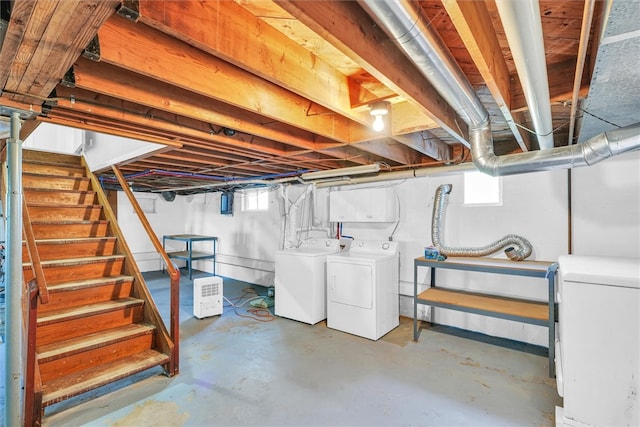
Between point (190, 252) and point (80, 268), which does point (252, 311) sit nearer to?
point (80, 268)

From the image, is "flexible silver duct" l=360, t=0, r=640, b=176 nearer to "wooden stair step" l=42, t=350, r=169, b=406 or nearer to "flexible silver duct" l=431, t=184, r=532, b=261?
"flexible silver duct" l=431, t=184, r=532, b=261

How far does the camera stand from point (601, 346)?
6.03ft

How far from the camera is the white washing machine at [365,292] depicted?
11.7 ft

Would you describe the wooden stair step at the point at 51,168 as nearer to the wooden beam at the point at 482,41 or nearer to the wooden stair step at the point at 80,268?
the wooden stair step at the point at 80,268

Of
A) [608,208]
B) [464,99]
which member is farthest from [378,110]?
[608,208]

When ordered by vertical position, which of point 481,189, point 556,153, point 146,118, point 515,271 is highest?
point 146,118

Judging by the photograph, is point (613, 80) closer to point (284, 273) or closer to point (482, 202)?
point (482, 202)

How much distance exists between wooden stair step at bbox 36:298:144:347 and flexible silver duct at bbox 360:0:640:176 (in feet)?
10.2

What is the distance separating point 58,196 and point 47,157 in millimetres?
804

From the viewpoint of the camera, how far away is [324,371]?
284 centimetres

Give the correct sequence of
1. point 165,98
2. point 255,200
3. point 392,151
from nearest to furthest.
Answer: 1. point 165,98
2. point 392,151
3. point 255,200

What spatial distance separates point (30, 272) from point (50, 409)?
1.09m

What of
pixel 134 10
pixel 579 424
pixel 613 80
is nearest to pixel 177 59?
pixel 134 10

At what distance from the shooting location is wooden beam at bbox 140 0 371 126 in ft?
3.80
